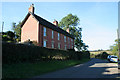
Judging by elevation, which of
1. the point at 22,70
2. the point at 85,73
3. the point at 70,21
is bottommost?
the point at 85,73

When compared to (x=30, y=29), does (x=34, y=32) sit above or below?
below

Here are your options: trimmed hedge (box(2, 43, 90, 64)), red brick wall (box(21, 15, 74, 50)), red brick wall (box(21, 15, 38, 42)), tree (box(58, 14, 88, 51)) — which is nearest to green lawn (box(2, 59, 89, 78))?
trimmed hedge (box(2, 43, 90, 64))

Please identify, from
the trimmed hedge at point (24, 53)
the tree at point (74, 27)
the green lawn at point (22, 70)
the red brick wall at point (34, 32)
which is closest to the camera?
the green lawn at point (22, 70)

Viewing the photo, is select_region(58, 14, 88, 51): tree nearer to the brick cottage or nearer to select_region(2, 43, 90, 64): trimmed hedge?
the brick cottage

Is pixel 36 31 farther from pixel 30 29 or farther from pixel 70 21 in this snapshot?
→ pixel 70 21

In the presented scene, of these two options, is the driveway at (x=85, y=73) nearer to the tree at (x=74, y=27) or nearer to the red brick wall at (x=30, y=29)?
the red brick wall at (x=30, y=29)

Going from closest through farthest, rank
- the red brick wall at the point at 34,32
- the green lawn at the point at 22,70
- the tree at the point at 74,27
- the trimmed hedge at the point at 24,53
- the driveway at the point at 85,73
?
1. the green lawn at the point at 22,70
2. the driveway at the point at 85,73
3. the trimmed hedge at the point at 24,53
4. the red brick wall at the point at 34,32
5. the tree at the point at 74,27

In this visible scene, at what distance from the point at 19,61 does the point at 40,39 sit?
12.0m

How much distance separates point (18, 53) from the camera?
12094 millimetres

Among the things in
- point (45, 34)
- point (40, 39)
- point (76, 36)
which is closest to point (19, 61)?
point (40, 39)

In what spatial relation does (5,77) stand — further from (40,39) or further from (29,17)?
(29,17)

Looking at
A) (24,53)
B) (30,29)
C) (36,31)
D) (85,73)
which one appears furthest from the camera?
(30,29)

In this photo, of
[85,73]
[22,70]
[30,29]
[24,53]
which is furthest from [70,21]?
[22,70]

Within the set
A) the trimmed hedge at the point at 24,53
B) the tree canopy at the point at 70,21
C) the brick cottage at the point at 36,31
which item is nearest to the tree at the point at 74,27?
the tree canopy at the point at 70,21
